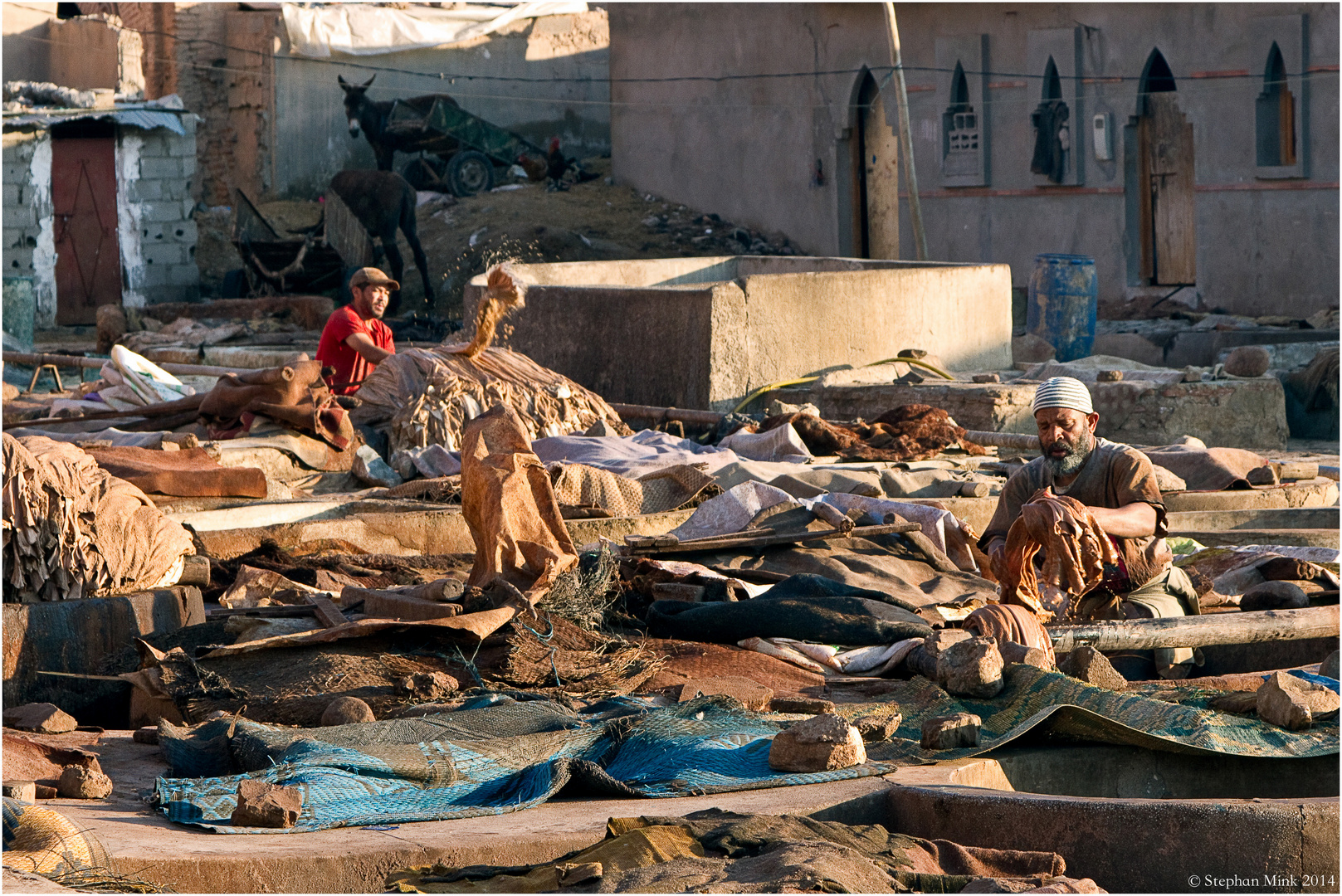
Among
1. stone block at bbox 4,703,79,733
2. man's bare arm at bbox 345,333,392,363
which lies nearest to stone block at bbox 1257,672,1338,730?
stone block at bbox 4,703,79,733

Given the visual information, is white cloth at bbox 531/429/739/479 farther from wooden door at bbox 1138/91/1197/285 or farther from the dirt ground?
the dirt ground

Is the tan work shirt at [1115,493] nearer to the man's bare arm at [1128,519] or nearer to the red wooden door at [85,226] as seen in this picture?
the man's bare arm at [1128,519]

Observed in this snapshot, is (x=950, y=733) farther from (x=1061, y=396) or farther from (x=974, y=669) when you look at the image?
(x=1061, y=396)

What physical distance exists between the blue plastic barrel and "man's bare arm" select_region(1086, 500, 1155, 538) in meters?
9.60

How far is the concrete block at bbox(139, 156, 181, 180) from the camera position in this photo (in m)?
20.2

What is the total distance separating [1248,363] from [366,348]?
21.9 feet

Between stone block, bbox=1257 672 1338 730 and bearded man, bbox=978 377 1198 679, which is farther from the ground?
bearded man, bbox=978 377 1198 679

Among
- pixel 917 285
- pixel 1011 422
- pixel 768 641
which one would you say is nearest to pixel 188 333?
pixel 917 285

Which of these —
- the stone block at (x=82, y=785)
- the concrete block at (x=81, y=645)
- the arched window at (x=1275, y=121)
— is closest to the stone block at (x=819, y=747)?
the stone block at (x=82, y=785)

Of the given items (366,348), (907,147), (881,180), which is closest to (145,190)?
(881,180)

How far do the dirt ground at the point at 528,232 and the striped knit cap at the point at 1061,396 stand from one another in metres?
15.0

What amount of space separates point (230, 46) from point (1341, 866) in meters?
23.3

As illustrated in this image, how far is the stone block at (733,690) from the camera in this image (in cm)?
507

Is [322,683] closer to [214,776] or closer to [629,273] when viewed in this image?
[214,776]
